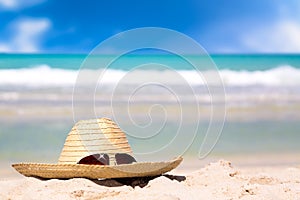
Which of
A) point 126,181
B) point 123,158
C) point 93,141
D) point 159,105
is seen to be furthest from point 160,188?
point 159,105

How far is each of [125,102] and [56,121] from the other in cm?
169

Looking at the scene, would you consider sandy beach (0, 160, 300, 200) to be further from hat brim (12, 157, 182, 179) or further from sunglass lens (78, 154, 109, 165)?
sunglass lens (78, 154, 109, 165)

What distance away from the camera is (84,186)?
11.0 ft

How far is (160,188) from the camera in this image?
344 cm

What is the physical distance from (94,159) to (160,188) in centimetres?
53

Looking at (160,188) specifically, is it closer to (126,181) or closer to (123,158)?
(126,181)

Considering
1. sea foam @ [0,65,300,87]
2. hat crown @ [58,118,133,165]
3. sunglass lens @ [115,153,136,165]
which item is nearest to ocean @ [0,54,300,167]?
sea foam @ [0,65,300,87]

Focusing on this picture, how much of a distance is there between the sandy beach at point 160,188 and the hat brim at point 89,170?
0.05 metres

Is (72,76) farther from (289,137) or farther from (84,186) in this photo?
(84,186)

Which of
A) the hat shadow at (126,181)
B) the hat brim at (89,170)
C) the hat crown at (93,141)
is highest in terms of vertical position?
the hat crown at (93,141)

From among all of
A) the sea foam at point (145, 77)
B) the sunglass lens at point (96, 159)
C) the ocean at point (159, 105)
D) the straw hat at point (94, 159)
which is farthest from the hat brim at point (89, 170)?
the sea foam at point (145, 77)

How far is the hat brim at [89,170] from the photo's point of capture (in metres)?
3.39

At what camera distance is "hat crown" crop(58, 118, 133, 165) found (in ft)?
12.0

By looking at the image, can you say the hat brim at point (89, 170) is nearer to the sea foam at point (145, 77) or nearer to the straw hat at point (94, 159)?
the straw hat at point (94, 159)
